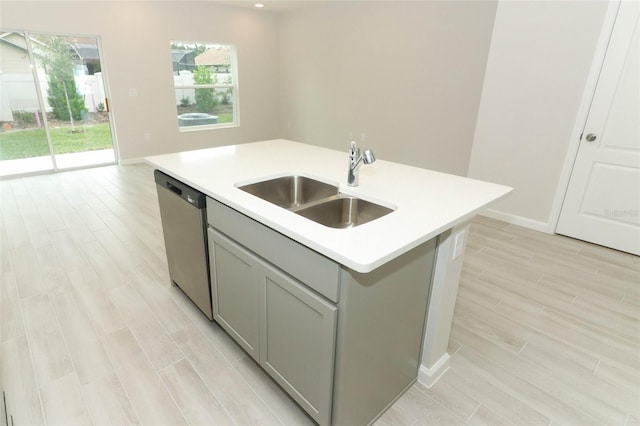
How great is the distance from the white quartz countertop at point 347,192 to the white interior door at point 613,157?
2.07 meters

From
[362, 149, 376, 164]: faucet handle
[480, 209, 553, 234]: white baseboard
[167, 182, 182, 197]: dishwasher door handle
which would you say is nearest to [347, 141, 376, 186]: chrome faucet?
[362, 149, 376, 164]: faucet handle

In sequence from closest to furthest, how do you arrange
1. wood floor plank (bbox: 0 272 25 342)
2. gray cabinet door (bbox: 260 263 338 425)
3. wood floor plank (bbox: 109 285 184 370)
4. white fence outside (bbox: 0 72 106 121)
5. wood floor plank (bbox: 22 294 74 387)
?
gray cabinet door (bbox: 260 263 338 425), wood floor plank (bbox: 22 294 74 387), wood floor plank (bbox: 109 285 184 370), wood floor plank (bbox: 0 272 25 342), white fence outside (bbox: 0 72 106 121)

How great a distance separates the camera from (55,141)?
17.0ft

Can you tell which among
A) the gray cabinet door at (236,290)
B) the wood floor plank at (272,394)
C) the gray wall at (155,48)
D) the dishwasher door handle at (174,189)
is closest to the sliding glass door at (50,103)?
the gray wall at (155,48)

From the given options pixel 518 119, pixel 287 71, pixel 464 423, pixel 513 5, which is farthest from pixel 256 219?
pixel 287 71

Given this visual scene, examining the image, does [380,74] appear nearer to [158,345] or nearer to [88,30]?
[88,30]

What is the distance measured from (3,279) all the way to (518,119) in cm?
455

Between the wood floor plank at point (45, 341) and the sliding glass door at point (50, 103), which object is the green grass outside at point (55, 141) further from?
the wood floor plank at point (45, 341)

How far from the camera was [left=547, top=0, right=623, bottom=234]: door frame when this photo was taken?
2.88 meters

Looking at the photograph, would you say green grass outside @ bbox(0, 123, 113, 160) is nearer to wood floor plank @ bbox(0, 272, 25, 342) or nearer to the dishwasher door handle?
wood floor plank @ bbox(0, 272, 25, 342)

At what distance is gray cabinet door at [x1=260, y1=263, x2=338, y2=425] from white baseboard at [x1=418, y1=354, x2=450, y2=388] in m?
0.60

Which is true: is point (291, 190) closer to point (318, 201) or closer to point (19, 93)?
point (318, 201)

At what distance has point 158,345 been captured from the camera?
195 centimetres

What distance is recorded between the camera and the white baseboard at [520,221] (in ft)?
11.6
